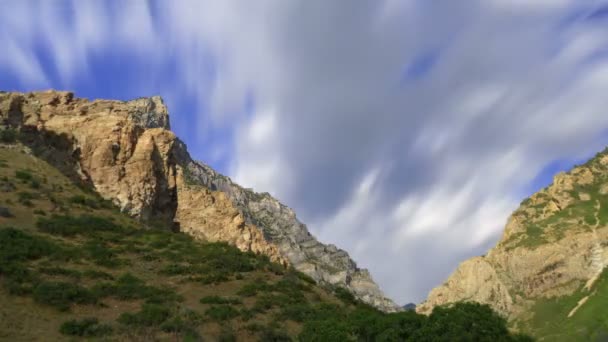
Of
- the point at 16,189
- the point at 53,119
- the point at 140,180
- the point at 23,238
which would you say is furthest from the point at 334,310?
the point at 53,119

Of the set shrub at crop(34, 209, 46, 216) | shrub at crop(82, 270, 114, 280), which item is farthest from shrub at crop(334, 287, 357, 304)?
shrub at crop(34, 209, 46, 216)

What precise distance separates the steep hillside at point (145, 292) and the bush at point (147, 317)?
0.06m

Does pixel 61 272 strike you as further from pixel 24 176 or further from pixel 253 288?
pixel 24 176

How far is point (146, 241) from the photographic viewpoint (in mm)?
47312

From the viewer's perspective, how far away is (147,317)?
29203 millimetres

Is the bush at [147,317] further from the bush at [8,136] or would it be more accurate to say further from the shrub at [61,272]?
the bush at [8,136]

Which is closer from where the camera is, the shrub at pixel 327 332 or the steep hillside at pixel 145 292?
the shrub at pixel 327 332

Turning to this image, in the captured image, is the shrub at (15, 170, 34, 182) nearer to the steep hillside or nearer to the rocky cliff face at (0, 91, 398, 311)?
the steep hillside

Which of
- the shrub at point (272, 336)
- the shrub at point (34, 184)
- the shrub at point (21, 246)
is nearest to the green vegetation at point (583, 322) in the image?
the shrub at point (272, 336)

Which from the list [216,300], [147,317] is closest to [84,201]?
[216,300]

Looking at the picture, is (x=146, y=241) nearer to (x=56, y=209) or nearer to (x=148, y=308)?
(x=56, y=209)

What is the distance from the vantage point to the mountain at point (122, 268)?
25.5 meters

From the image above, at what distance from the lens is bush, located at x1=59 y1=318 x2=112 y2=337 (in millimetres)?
26531

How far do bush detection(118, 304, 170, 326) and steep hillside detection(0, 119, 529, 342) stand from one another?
6 centimetres
